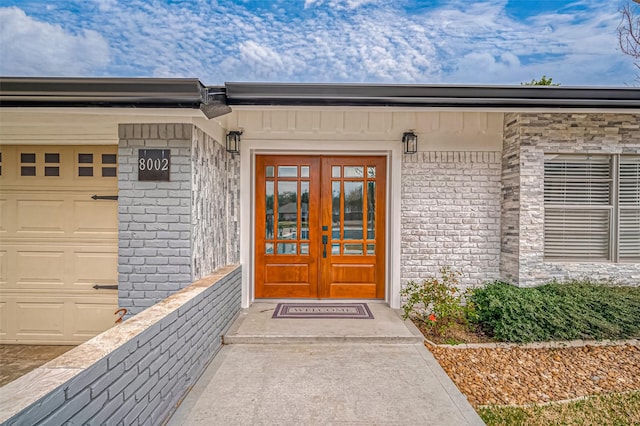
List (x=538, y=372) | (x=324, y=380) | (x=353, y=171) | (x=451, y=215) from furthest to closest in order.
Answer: (x=353, y=171)
(x=451, y=215)
(x=538, y=372)
(x=324, y=380)

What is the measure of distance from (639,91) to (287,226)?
14.0 feet

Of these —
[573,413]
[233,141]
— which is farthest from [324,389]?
[233,141]

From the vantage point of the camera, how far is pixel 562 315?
3.64 meters

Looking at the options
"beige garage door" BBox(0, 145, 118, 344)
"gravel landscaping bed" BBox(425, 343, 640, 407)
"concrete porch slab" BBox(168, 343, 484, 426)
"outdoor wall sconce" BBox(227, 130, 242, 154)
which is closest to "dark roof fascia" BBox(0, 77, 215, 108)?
"beige garage door" BBox(0, 145, 118, 344)

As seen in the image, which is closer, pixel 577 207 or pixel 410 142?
pixel 577 207

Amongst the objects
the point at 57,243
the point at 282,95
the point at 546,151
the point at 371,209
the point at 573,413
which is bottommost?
the point at 573,413

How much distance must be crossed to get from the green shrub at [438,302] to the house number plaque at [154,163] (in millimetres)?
3298

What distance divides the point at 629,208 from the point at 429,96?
11.7 ft

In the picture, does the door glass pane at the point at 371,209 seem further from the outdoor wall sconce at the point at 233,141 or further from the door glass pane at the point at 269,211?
the outdoor wall sconce at the point at 233,141

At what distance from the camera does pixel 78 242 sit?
12.0ft

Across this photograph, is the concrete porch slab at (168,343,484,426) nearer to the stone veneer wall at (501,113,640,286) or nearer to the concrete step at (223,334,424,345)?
the concrete step at (223,334,424,345)

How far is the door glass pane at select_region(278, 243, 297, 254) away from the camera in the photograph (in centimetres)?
483

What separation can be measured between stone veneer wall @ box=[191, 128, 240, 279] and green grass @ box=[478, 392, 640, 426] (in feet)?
9.90

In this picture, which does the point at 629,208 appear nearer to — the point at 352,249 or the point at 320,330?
the point at 352,249
